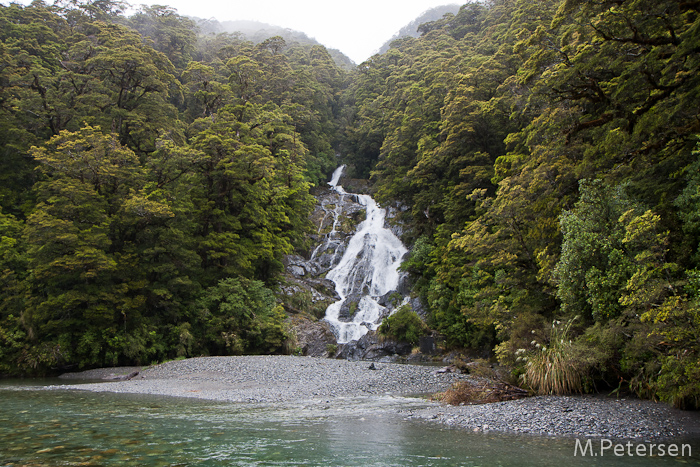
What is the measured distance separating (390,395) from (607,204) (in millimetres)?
7429

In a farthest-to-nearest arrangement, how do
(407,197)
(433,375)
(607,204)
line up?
(407,197)
(433,375)
(607,204)

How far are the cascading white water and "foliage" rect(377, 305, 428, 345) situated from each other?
7.59 ft

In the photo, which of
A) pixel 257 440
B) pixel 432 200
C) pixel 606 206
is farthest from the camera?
pixel 432 200

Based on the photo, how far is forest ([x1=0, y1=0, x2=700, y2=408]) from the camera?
28.9 ft

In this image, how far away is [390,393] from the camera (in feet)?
39.4

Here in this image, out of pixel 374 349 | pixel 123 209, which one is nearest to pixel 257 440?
pixel 123 209

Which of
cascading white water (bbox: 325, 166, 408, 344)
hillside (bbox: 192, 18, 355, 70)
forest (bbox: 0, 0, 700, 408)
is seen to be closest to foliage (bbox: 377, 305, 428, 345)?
forest (bbox: 0, 0, 700, 408)

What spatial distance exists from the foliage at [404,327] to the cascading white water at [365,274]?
231 centimetres

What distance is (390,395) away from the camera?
11.7m

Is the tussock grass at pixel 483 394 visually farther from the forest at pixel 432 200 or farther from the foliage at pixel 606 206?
the foliage at pixel 606 206

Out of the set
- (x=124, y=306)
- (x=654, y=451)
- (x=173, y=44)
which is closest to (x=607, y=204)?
(x=654, y=451)

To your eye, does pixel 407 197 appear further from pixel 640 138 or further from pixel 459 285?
pixel 640 138

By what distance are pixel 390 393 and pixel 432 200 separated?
57.2 feet

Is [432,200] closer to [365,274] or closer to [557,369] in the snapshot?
[365,274]
